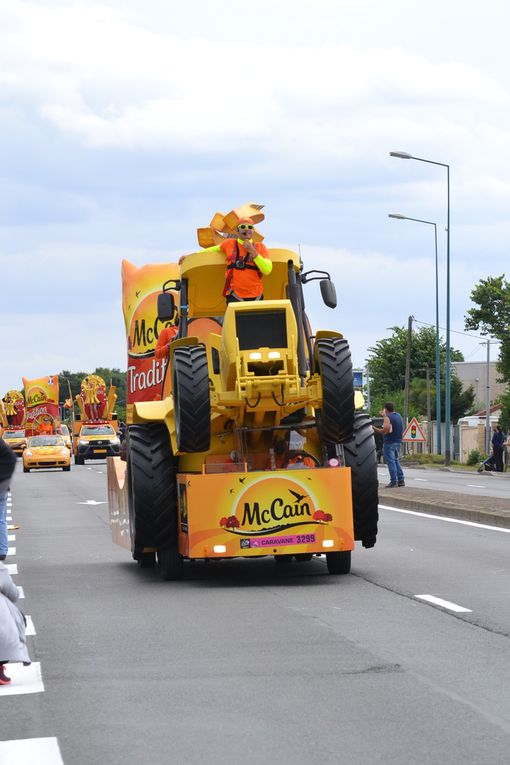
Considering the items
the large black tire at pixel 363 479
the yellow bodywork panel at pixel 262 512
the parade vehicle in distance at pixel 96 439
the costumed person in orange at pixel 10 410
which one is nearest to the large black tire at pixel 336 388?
the yellow bodywork panel at pixel 262 512

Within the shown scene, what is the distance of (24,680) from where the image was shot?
8.20 metres

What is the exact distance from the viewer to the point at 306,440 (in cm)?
1325

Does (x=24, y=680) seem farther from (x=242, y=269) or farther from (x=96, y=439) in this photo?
(x=96, y=439)

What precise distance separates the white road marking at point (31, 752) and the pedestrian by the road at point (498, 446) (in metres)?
43.3

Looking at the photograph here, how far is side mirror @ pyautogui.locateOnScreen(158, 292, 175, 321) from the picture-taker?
13461mm

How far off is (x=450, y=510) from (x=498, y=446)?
1111 inches

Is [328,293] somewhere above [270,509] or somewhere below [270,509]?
Result: above

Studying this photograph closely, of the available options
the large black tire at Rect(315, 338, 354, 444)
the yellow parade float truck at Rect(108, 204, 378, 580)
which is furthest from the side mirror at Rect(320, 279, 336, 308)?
the large black tire at Rect(315, 338, 354, 444)

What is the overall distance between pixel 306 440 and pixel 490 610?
291 centimetres

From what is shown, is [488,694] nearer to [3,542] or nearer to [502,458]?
[3,542]

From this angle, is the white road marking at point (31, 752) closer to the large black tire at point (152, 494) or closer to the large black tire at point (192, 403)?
the large black tire at point (192, 403)

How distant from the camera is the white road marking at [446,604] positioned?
10822 mm

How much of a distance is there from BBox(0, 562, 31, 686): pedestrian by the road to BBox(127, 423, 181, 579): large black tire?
5.37m

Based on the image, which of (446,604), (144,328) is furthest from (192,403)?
(144,328)
